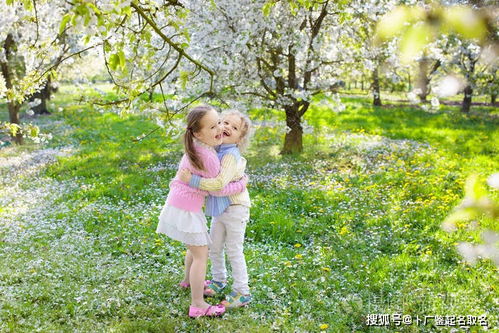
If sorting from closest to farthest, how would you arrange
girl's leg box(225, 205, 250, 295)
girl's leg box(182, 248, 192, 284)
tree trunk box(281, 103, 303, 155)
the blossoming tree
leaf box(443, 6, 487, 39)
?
leaf box(443, 6, 487, 39)
girl's leg box(225, 205, 250, 295)
girl's leg box(182, 248, 192, 284)
the blossoming tree
tree trunk box(281, 103, 303, 155)

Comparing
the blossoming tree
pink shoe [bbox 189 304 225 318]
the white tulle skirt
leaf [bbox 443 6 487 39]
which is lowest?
pink shoe [bbox 189 304 225 318]

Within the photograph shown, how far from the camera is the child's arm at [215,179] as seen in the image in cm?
450

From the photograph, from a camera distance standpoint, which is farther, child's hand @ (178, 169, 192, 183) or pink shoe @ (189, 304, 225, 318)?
pink shoe @ (189, 304, 225, 318)

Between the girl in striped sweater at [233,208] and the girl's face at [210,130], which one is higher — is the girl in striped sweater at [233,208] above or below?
below

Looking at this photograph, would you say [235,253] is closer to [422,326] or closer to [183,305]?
[183,305]

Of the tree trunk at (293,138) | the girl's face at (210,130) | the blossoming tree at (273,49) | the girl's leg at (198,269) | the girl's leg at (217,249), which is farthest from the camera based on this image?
the tree trunk at (293,138)

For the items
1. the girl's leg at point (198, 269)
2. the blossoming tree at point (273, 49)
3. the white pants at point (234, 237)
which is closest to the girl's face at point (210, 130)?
the white pants at point (234, 237)

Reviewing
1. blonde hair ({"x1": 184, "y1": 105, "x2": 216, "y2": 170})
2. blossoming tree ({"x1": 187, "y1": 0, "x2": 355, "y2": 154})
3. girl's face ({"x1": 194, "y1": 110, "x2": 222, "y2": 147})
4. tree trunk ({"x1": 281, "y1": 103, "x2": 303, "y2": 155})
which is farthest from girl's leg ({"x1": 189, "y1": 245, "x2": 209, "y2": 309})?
tree trunk ({"x1": 281, "y1": 103, "x2": 303, "y2": 155})

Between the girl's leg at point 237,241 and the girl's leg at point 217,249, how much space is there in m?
0.13

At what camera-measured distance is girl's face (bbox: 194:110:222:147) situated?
4.48m

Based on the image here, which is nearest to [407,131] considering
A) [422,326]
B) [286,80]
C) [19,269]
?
[286,80]

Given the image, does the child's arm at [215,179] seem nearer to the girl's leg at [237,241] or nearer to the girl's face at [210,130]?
the girl's face at [210,130]

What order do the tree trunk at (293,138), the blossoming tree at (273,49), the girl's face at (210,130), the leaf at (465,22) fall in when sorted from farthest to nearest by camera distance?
1. the tree trunk at (293,138)
2. the blossoming tree at (273,49)
3. the girl's face at (210,130)
4. the leaf at (465,22)

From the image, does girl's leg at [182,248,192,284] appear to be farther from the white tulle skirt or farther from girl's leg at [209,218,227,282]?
the white tulle skirt
